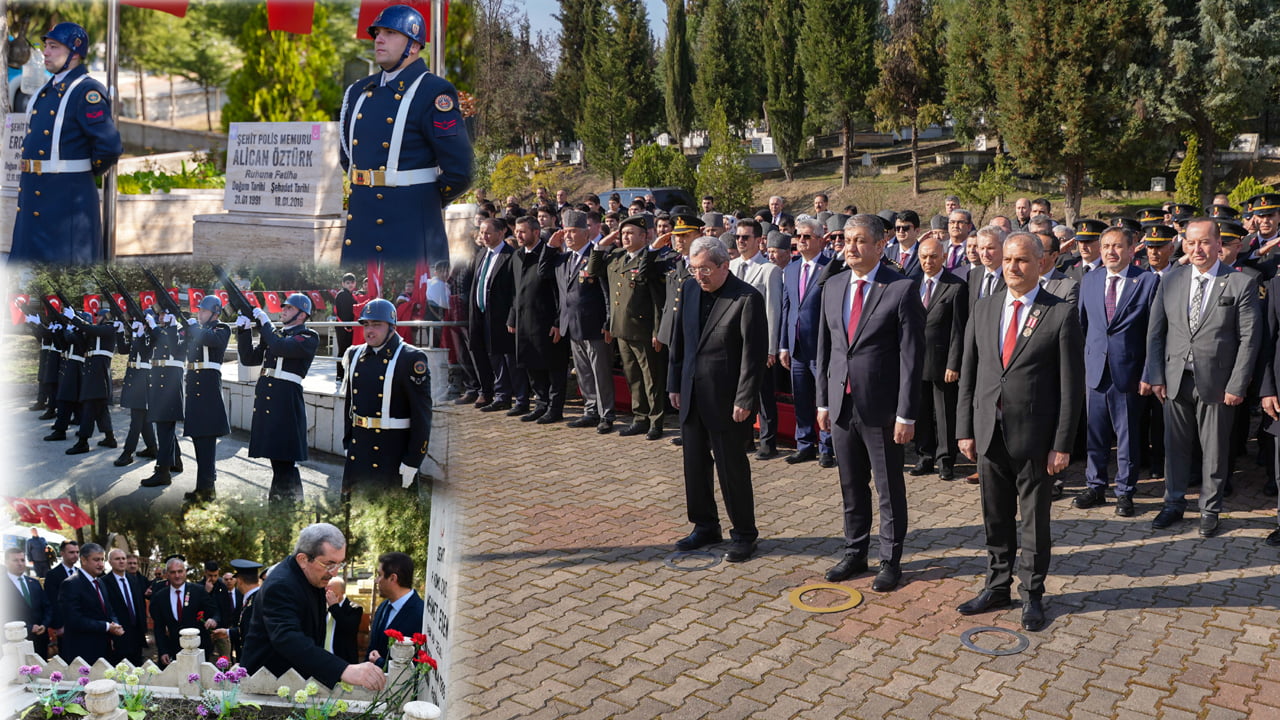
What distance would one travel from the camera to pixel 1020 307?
5.56 meters

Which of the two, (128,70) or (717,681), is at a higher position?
(128,70)

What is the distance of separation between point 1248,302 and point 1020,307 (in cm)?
213

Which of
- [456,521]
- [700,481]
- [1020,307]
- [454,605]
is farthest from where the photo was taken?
[700,481]

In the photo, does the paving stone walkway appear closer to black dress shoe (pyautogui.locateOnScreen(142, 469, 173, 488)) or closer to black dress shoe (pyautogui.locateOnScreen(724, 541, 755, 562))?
black dress shoe (pyautogui.locateOnScreen(724, 541, 755, 562))

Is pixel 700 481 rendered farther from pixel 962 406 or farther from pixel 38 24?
pixel 38 24

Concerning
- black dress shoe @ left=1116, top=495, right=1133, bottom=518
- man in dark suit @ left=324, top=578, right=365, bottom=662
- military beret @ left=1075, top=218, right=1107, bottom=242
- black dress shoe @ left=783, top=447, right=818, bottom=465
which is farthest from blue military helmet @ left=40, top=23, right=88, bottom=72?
military beret @ left=1075, top=218, right=1107, bottom=242

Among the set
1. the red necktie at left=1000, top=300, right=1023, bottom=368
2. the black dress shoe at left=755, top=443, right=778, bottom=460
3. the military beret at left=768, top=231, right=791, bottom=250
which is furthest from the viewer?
the military beret at left=768, top=231, right=791, bottom=250

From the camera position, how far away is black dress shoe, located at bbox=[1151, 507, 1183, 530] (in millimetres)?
6988

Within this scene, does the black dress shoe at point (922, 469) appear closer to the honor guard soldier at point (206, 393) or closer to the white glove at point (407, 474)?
the white glove at point (407, 474)

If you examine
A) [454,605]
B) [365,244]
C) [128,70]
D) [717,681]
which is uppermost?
[128,70]

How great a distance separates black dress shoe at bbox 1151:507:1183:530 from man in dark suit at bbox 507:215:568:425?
204 inches

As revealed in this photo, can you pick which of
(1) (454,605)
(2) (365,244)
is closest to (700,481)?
(1) (454,605)

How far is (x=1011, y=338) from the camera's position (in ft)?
18.3

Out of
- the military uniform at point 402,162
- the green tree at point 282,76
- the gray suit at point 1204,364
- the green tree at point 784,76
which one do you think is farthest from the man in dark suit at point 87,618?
the green tree at point 784,76
